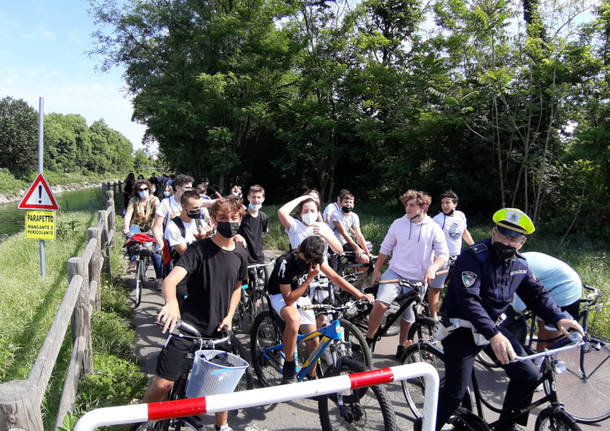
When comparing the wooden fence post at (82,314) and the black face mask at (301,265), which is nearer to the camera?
the black face mask at (301,265)

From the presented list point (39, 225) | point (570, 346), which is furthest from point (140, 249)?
point (570, 346)

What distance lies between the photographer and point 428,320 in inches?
166

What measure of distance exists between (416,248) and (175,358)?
2.92 meters

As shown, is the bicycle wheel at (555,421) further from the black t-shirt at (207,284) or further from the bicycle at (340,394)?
the black t-shirt at (207,284)

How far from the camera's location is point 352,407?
3262 mm

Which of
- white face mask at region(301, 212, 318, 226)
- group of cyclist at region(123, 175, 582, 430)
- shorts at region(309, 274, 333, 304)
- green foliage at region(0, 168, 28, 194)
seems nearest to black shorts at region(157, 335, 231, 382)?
group of cyclist at region(123, 175, 582, 430)

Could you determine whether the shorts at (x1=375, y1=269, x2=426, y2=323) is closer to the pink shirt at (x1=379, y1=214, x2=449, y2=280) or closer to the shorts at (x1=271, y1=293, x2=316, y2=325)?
the pink shirt at (x1=379, y1=214, x2=449, y2=280)

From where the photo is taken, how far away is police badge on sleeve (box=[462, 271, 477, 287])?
293 cm

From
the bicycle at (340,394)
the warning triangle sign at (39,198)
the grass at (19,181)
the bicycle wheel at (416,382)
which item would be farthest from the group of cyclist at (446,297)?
the grass at (19,181)

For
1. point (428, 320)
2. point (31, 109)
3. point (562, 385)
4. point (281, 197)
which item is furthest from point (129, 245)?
point (31, 109)

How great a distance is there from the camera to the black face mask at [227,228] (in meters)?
3.19

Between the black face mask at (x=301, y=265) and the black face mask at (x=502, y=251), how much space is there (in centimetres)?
154

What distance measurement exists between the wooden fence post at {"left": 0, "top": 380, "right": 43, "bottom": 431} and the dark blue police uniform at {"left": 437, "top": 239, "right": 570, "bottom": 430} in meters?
2.51

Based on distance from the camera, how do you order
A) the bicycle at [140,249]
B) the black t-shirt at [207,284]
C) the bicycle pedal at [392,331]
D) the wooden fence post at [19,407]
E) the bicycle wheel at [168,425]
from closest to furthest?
the wooden fence post at [19,407] < the bicycle wheel at [168,425] < the black t-shirt at [207,284] < the bicycle pedal at [392,331] < the bicycle at [140,249]
